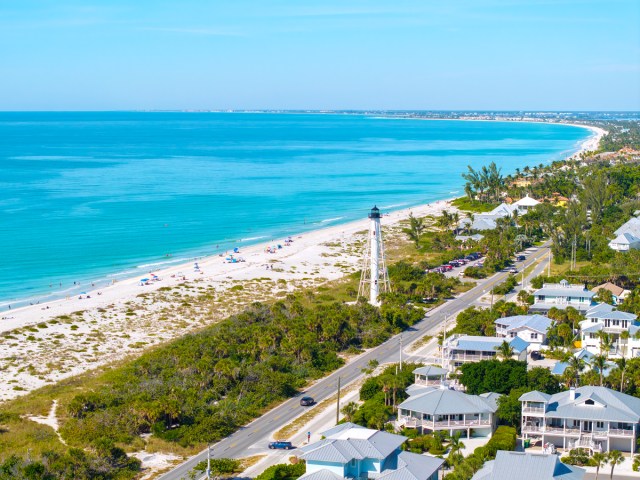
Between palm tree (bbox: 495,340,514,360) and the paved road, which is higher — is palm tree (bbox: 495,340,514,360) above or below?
above

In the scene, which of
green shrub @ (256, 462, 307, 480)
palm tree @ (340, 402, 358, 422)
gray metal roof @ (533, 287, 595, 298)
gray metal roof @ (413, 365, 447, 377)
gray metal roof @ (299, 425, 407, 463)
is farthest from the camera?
gray metal roof @ (533, 287, 595, 298)

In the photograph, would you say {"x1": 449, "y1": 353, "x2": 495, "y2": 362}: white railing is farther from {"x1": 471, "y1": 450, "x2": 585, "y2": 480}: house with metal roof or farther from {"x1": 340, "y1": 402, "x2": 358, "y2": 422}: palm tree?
{"x1": 471, "y1": 450, "x2": 585, "y2": 480}: house with metal roof

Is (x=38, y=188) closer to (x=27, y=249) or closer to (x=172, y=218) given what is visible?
(x=172, y=218)

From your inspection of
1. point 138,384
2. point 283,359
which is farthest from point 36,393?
point 283,359

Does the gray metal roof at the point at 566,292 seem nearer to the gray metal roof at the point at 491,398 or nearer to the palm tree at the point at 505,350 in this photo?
the palm tree at the point at 505,350

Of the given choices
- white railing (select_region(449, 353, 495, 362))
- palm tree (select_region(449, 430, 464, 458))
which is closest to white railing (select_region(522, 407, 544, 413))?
palm tree (select_region(449, 430, 464, 458))

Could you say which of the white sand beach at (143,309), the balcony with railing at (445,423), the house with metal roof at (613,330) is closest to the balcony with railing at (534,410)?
the balcony with railing at (445,423)

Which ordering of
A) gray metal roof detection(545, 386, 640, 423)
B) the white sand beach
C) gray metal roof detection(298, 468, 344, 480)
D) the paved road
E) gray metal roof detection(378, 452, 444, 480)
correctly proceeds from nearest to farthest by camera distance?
gray metal roof detection(298, 468, 344, 480)
gray metal roof detection(378, 452, 444, 480)
gray metal roof detection(545, 386, 640, 423)
the paved road
the white sand beach
